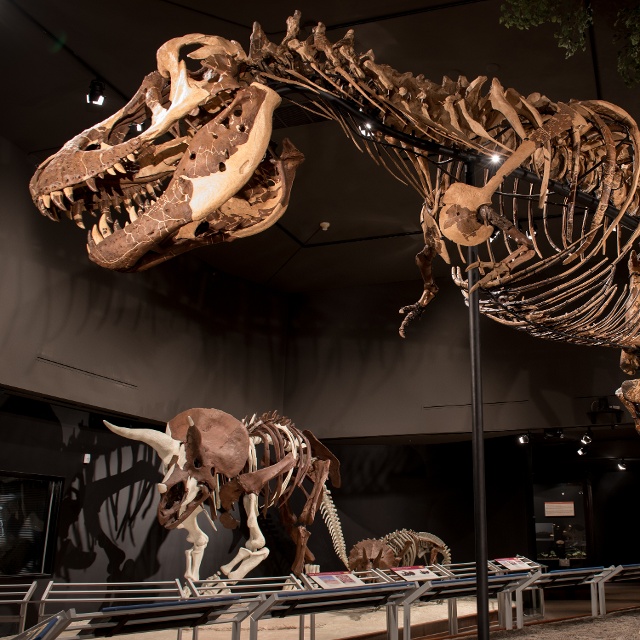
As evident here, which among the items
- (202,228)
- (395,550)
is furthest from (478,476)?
(395,550)

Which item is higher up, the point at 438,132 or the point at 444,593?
the point at 438,132

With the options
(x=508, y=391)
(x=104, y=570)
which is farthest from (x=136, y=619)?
(x=508, y=391)

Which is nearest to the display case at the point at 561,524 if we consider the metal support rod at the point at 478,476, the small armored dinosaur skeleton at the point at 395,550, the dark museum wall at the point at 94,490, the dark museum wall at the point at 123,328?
the small armored dinosaur skeleton at the point at 395,550

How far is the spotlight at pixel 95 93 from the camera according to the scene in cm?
582

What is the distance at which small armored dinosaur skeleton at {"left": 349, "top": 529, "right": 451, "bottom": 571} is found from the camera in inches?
346

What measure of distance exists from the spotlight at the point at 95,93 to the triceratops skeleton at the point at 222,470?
2.97 m

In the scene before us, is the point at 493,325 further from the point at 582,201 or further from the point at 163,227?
the point at 163,227

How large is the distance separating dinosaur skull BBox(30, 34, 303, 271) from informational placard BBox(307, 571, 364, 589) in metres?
2.83

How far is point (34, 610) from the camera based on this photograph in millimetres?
6645

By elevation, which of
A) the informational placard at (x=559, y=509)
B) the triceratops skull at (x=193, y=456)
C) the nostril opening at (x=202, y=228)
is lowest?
the informational placard at (x=559, y=509)

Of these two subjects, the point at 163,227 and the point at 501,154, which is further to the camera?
the point at 501,154

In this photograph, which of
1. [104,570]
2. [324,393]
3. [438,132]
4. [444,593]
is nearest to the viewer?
[438,132]

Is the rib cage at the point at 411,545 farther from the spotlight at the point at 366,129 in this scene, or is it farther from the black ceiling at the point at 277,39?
the spotlight at the point at 366,129

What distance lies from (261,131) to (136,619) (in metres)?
2.43
